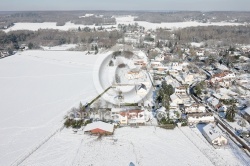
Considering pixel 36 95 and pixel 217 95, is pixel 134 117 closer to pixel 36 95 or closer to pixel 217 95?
pixel 217 95

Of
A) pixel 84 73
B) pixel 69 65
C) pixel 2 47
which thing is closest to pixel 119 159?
pixel 84 73

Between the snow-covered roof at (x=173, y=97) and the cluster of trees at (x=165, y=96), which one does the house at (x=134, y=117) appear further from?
the snow-covered roof at (x=173, y=97)

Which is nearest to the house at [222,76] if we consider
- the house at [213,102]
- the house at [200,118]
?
the house at [213,102]

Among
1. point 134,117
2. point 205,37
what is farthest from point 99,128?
point 205,37

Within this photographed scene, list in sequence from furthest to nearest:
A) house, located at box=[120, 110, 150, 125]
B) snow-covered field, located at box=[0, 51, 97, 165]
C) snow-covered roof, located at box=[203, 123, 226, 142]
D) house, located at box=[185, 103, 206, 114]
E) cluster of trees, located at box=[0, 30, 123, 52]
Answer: cluster of trees, located at box=[0, 30, 123, 52] → house, located at box=[185, 103, 206, 114] → house, located at box=[120, 110, 150, 125] → snow-covered field, located at box=[0, 51, 97, 165] → snow-covered roof, located at box=[203, 123, 226, 142]

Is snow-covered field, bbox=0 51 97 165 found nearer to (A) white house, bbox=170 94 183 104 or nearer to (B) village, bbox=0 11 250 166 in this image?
(B) village, bbox=0 11 250 166

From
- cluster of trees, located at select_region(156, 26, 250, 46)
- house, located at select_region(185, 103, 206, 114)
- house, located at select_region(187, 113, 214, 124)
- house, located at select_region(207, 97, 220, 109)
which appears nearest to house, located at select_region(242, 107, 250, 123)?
house, located at select_region(207, 97, 220, 109)
